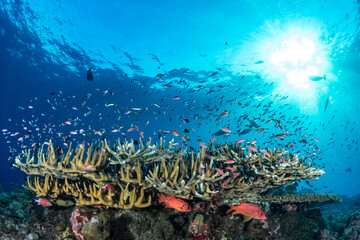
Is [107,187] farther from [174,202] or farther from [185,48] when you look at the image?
[185,48]

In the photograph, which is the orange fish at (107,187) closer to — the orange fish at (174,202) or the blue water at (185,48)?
the orange fish at (174,202)

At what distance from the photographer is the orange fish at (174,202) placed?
3550mm

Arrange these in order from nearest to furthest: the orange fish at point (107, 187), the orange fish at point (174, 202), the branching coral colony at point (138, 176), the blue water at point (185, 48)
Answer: the orange fish at point (174, 202) → the branching coral colony at point (138, 176) → the orange fish at point (107, 187) → the blue water at point (185, 48)

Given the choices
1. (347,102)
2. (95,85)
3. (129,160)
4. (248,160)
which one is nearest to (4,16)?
(95,85)

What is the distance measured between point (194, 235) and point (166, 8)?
21.7m

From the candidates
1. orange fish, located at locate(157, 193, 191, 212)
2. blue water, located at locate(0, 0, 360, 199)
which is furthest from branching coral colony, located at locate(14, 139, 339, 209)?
blue water, located at locate(0, 0, 360, 199)

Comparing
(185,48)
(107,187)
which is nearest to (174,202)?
(107,187)

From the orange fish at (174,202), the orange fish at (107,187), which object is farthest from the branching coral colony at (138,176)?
the orange fish at (174,202)

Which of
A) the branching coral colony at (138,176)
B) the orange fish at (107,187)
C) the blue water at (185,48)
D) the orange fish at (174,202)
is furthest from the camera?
the blue water at (185,48)

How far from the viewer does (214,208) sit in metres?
4.28

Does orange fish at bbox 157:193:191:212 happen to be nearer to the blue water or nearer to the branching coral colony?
the branching coral colony

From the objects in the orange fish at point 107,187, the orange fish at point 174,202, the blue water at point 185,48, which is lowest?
the orange fish at point 174,202

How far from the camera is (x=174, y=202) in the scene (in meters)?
3.58

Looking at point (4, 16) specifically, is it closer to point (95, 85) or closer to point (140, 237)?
point (95, 85)
